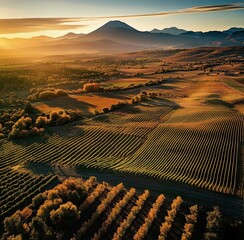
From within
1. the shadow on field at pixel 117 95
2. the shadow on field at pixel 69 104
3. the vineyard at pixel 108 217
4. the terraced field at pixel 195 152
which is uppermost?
the vineyard at pixel 108 217

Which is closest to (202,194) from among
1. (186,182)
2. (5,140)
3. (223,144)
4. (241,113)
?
(186,182)

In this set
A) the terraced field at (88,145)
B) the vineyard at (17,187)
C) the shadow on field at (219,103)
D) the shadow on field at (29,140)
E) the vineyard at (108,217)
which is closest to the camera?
the vineyard at (108,217)

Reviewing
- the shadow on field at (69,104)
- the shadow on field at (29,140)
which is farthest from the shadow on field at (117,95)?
the shadow on field at (29,140)

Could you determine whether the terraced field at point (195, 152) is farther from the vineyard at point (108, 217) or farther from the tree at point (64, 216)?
the tree at point (64, 216)

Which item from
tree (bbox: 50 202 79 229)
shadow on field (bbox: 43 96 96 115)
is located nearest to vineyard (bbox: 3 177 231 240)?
tree (bbox: 50 202 79 229)

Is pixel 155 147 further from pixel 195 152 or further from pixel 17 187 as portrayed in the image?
pixel 17 187

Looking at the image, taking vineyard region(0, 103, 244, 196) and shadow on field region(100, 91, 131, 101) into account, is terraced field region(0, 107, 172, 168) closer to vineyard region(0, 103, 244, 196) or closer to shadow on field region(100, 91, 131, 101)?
vineyard region(0, 103, 244, 196)
